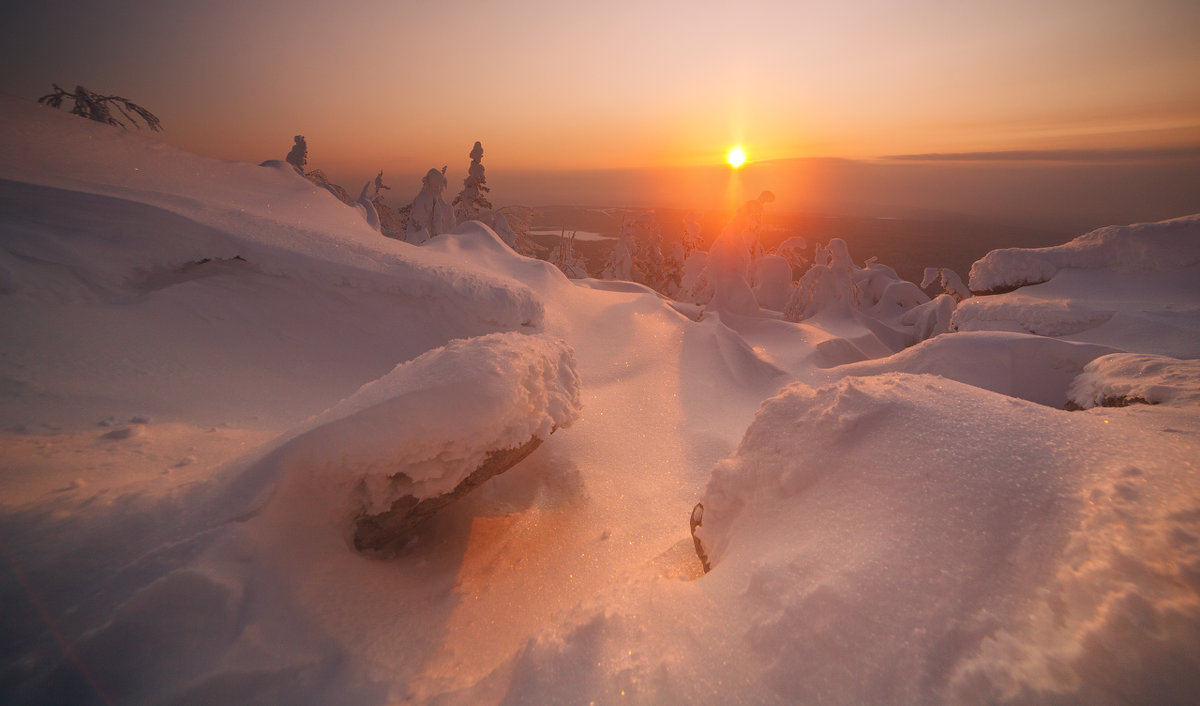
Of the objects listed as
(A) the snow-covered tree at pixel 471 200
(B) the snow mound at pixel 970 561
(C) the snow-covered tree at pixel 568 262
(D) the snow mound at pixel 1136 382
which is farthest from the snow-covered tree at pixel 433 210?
(B) the snow mound at pixel 970 561

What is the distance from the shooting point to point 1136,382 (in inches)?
159

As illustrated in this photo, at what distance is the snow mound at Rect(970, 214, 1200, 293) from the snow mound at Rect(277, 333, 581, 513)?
1143cm

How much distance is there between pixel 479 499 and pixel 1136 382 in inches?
226

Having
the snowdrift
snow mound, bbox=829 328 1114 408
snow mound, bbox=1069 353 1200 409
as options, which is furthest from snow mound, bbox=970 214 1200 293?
snow mound, bbox=1069 353 1200 409

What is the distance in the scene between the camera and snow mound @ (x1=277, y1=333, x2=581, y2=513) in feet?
8.68

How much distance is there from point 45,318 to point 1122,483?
696 cm

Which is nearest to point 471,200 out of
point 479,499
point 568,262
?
point 568,262

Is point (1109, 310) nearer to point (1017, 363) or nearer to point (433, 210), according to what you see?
point (1017, 363)

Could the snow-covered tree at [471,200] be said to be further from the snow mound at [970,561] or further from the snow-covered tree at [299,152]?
the snow mound at [970,561]

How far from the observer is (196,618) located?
197 cm

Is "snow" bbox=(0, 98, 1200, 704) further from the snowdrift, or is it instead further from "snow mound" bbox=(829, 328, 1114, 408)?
the snowdrift

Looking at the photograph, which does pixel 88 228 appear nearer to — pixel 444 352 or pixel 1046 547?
pixel 444 352

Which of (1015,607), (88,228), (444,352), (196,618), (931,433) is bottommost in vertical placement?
(196,618)

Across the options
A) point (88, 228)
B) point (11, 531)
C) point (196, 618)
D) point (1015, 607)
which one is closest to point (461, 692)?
point (196, 618)
